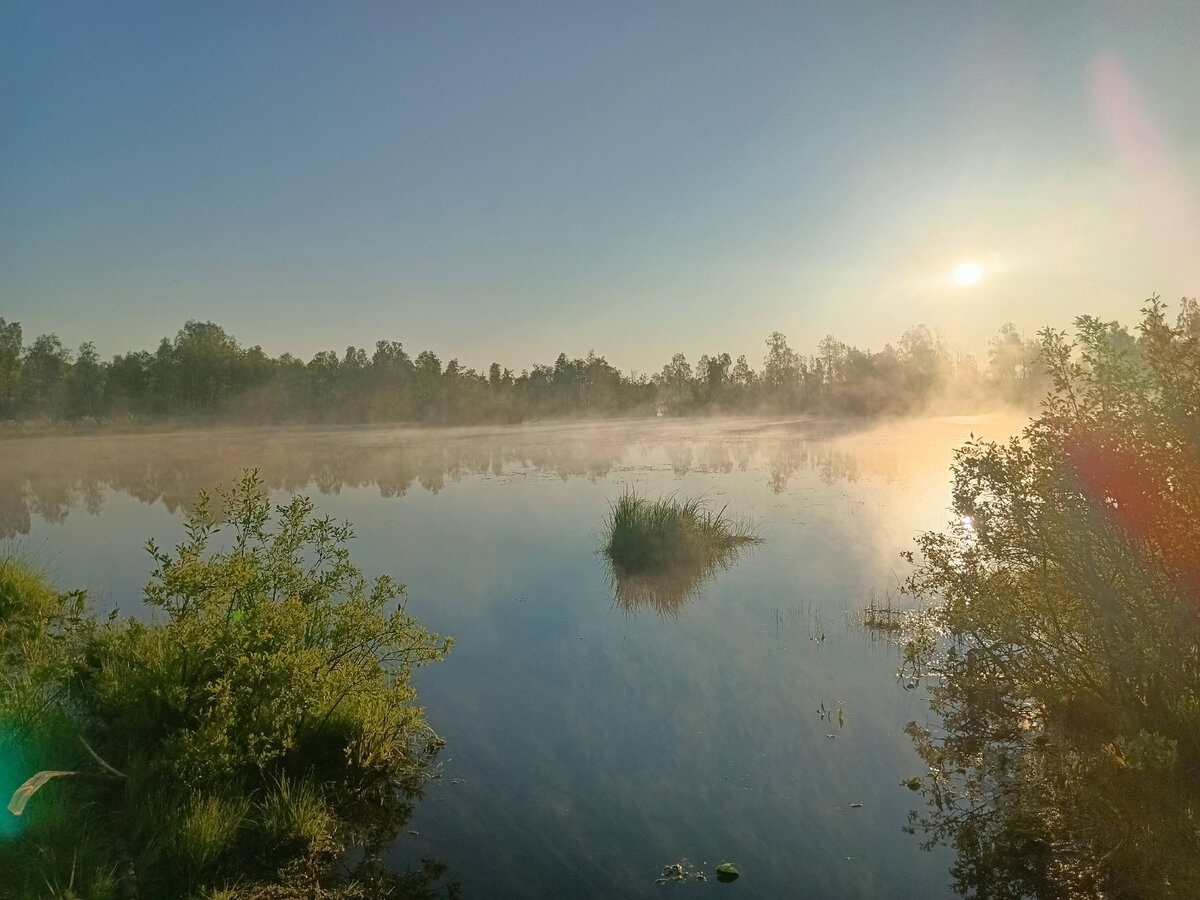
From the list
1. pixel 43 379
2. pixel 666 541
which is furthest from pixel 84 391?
pixel 666 541

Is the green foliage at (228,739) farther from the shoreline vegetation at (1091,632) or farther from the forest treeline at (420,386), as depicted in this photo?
the forest treeline at (420,386)

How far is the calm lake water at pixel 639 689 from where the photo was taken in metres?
4.50

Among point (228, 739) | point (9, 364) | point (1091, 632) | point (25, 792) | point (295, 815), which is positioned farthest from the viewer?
point (9, 364)

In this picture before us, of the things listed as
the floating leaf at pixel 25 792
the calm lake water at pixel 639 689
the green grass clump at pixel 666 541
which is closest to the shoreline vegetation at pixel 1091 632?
the calm lake water at pixel 639 689

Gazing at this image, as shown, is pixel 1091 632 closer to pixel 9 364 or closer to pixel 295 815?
pixel 295 815

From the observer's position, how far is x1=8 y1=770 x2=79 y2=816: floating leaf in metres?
3.64

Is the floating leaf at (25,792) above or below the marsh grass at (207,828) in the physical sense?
above

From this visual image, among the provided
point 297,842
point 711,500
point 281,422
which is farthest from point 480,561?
point 281,422

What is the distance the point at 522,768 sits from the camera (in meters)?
5.60

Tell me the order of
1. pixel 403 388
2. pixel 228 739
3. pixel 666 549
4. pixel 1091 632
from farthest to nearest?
pixel 403 388 → pixel 666 549 → pixel 1091 632 → pixel 228 739

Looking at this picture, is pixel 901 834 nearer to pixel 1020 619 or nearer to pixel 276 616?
pixel 1020 619

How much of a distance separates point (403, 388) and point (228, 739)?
2710 inches

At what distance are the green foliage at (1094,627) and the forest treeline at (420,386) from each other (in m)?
A: 50.2

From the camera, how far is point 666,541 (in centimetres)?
1239
